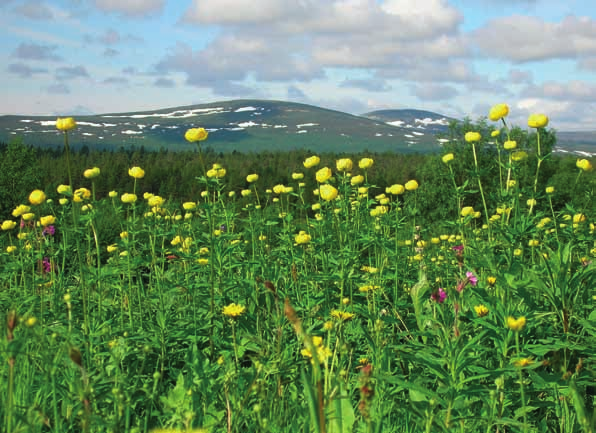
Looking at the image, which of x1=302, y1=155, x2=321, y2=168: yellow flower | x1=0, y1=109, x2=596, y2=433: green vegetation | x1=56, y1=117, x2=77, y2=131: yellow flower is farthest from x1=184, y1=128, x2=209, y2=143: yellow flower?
x1=302, y1=155, x2=321, y2=168: yellow flower

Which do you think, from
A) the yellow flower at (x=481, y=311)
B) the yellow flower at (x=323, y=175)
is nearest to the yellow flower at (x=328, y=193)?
the yellow flower at (x=323, y=175)

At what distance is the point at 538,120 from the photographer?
3.56 meters

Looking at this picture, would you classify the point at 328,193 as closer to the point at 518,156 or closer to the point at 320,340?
the point at 518,156

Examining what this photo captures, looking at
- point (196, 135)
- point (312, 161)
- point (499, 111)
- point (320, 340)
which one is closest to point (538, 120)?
point (499, 111)

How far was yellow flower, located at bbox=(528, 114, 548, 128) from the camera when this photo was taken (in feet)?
11.6

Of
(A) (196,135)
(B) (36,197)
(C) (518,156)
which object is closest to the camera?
(A) (196,135)

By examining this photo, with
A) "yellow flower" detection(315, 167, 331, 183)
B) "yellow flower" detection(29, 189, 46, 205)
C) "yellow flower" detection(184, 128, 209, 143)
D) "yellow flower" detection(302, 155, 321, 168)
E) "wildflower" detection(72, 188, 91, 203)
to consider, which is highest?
"yellow flower" detection(184, 128, 209, 143)

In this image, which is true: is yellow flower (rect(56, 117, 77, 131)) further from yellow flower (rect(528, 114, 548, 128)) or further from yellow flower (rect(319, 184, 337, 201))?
yellow flower (rect(528, 114, 548, 128))

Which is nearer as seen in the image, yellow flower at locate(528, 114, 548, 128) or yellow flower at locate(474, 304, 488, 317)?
yellow flower at locate(474, 304, 488, 317)

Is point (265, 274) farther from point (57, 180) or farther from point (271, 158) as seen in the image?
point (271, 158)

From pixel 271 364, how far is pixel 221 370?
0.35 m

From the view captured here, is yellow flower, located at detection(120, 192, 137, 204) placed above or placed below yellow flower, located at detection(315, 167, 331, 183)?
below

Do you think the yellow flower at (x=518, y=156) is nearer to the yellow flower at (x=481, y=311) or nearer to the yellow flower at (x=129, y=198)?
the yellow flower at (x=481, y=311)

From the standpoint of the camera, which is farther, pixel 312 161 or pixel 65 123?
pixel 312 161
